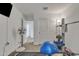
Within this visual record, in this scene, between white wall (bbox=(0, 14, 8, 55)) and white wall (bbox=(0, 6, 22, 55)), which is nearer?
white wall (bbox=(0, 14, 8, 55))

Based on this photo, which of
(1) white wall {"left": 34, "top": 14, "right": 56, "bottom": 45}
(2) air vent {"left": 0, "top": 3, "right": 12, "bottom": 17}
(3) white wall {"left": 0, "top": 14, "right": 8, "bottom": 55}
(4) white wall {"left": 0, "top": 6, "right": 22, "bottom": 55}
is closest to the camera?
(2) air vent {"left": 0, "top": 3, "right": 12, "bottom": 17}

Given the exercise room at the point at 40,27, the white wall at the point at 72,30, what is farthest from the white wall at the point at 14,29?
the white wall at the point at 72,30

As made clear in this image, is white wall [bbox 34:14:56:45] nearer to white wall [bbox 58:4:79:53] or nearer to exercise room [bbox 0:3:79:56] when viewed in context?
exercise room [bbox 0:3:79:56]

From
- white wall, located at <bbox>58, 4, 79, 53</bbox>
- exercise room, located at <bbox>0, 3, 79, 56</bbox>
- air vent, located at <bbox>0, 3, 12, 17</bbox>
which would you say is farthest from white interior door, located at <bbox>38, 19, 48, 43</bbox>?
air vent, located at <bbox>0, 3, 12, 17</bbox>

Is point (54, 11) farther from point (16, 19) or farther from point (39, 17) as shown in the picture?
point (16, 19)

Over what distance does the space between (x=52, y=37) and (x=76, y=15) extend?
87 centimetres

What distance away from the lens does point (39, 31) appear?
10.5 feet

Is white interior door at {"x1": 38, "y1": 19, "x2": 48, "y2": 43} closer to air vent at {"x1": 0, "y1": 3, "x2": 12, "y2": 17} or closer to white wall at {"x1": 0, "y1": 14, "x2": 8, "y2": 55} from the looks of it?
white wall at {"x1": 0, "y1": 14, "x2": 8, "y2": 55}

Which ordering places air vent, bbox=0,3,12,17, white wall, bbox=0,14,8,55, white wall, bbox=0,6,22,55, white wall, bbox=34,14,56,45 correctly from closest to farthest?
air vent, bbox=0,3,12,17 → white wall, bbox=0,14,8,55 → white wall, bbox=0,6,22,55 → white wall, bbox=34,14,56,45

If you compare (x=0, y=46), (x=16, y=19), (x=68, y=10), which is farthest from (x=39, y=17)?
(x=0, y=46)

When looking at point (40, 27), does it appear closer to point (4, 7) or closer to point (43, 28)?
point (43, 28)

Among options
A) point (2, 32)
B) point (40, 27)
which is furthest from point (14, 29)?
point (40, 27)

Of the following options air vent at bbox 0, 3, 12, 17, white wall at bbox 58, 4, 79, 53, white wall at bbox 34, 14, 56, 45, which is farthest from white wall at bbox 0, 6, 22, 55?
white wall at bbox 58, 4, 79, 53

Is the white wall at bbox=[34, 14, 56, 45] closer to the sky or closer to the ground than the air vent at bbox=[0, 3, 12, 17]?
closer to the ground
